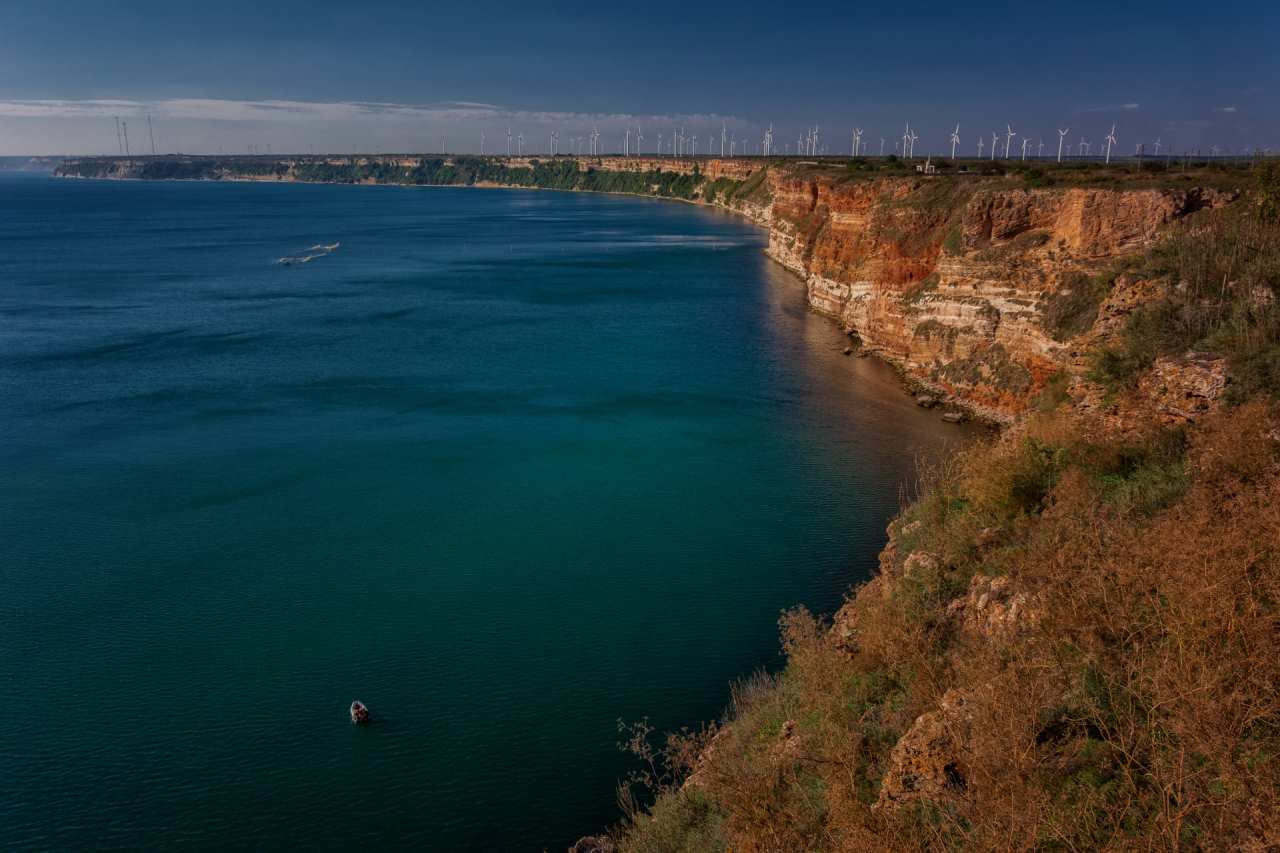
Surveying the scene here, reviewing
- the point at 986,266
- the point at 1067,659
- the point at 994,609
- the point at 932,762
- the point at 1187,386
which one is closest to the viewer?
the point at 932,762

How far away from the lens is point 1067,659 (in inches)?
341

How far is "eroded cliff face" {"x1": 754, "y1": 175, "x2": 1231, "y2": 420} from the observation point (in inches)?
1132

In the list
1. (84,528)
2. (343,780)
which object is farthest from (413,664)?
(84,528)

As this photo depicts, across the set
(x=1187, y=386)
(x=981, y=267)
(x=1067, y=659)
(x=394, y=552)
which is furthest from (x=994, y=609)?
(x=981, y=267)

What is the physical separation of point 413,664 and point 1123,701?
13.6 meters

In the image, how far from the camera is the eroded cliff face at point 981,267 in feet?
94.3

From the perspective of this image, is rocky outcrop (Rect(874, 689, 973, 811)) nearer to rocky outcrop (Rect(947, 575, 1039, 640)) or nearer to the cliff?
rocky outcrop (Rect(947, 575, 1039, 640))

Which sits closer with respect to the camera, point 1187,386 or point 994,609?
point 994,609

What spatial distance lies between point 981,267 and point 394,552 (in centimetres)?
2648

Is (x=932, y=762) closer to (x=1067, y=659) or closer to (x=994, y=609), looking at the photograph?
(x=1067, y=659)

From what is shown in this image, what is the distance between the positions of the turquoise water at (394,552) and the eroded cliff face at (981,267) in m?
2.79

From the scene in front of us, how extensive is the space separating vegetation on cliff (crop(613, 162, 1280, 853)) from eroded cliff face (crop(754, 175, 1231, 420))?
12.2 metres

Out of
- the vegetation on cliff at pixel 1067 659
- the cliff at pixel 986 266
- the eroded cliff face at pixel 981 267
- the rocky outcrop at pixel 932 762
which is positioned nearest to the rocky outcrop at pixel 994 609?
the vegetation on cliff at pixel 1067 659

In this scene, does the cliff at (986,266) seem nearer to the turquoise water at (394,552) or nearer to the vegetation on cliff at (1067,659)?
the turquoise water at (394,552)
